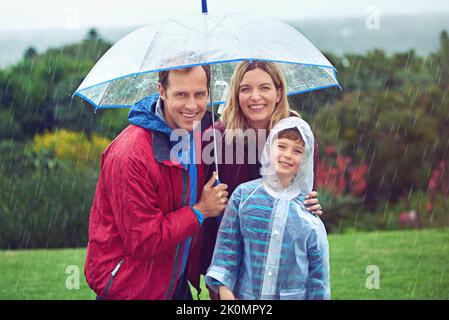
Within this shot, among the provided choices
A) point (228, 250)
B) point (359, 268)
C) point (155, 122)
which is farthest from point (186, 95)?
point (359, 268)

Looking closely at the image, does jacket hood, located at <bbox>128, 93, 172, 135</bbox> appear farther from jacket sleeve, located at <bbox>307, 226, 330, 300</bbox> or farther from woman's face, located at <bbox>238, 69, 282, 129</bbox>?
jacket sleeve, located at <bbox>307, 226, 330, 300</bbox>

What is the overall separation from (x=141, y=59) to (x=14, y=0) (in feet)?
21.6

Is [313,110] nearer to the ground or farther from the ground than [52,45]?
nearer to the ground

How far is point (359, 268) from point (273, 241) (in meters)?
3.49

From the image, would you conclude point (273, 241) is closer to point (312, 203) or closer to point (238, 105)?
point (312, 203)

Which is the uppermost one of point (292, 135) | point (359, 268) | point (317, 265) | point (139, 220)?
point (292, 135)

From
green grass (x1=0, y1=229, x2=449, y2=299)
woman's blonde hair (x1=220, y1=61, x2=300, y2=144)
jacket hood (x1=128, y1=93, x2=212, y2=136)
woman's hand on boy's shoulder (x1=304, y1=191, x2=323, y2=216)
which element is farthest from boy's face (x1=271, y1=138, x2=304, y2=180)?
green grass (x1=0, y1=229, x2=449, y2=299)

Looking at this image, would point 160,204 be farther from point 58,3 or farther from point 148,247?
point 58,3

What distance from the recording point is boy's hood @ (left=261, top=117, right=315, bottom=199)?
11.8 ft

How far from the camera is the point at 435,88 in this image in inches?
362

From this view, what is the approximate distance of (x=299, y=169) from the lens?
11.8ft

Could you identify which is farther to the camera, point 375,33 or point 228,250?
point 375,33

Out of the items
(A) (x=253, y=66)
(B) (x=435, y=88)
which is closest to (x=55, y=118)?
(B) (x=435, y=88)

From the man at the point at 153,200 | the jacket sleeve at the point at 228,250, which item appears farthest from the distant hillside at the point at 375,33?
the jacket sleeve at the point at 228,250
